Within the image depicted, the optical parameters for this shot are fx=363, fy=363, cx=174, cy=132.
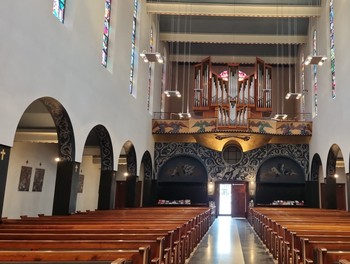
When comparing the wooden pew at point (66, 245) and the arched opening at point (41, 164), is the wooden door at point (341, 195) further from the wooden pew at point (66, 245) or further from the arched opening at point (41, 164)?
the wooden pew at point (66, 245)

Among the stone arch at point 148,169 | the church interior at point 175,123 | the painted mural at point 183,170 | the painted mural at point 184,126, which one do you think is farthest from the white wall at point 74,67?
the painted mural at point 183,170

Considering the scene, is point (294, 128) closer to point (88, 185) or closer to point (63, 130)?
point (88, 185)

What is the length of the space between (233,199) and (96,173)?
8272 mm

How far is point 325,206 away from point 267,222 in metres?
7.71

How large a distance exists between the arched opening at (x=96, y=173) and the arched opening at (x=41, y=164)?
1.46 metres

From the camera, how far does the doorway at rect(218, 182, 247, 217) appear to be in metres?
21.2

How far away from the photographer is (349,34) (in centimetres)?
1242

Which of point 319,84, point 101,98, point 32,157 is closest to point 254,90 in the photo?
point 319,84

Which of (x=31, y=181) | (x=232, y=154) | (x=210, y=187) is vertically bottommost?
(x=31, y=181)

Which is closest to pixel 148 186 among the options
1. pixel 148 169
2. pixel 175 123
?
pixel 148 169

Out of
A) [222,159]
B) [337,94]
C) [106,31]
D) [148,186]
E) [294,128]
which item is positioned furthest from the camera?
[222,159]

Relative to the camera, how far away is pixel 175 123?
727 inches

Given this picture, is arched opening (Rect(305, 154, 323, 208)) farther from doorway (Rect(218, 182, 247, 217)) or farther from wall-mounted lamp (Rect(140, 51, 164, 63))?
wall-mounted lamp (Rect(140, 51, 164, 63))

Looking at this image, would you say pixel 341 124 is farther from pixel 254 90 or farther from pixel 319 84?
pixel 254 90
